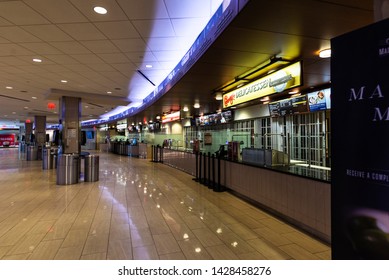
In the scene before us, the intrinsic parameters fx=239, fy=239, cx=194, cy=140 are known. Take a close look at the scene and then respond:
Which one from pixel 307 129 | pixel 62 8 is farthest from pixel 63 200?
pixel 307 129

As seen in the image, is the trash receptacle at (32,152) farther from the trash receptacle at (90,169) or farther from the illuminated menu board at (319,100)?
the illuminated menu board at (319,100)

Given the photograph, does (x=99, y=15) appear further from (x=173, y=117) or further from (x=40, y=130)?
(x=40, y=130)

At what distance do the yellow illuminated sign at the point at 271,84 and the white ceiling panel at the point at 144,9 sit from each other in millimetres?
1857

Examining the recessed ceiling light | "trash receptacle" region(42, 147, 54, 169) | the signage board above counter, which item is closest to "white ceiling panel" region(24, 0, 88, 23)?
the recessed ceiling light

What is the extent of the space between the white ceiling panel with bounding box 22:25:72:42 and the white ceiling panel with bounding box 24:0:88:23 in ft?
1.07

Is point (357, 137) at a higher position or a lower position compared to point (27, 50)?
lower

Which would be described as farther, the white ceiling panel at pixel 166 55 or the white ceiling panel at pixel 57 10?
the white ceiling panel at pixel 166 55

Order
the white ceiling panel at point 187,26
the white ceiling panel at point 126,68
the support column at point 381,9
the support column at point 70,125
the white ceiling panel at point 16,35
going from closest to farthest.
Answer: the support column at point 381,9, the white ceiling panel at point 187,26, the white ceiling panel at point 16,35, the white ceiling panel at point 126,68, the support column at point 70,125

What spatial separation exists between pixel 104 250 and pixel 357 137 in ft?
9.16

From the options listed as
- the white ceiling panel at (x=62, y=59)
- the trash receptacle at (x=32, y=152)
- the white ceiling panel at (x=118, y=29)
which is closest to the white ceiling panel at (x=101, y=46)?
the white ceiling panel at (x=118, y=29)

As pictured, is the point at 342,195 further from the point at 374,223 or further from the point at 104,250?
the point at 104,250

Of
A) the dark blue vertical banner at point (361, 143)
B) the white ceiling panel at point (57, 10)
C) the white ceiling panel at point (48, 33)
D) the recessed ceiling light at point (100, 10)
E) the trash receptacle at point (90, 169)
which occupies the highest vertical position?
the white ceiling panel at point (48, 33)

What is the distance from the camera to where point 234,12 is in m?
2.45

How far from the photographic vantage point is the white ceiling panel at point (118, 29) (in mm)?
3596
